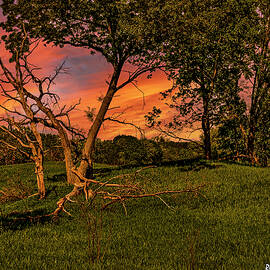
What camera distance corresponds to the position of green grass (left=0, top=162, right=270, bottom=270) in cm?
629

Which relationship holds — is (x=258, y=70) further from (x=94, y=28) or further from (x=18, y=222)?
(x=18, y=222)

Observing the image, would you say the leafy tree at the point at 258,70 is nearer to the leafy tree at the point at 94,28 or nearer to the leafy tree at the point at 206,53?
the leafy tree at the point at 206,53

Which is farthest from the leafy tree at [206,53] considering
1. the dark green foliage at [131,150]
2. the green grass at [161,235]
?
the dark green foliage at [131,150]

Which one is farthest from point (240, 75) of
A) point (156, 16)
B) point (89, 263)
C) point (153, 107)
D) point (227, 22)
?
point (89, 263)

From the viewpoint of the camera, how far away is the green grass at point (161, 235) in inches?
247

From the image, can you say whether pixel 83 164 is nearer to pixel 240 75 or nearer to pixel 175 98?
pixel 175 98

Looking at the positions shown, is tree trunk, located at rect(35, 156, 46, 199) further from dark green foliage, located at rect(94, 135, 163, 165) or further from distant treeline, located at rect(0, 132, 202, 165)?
dark green foliage, located at rect(94, 135, 163, 165)

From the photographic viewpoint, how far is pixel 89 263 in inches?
245

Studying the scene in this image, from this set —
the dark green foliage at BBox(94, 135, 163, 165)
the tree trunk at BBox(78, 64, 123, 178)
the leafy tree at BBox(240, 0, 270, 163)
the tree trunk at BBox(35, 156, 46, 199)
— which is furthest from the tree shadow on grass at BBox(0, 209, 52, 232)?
the dark green foliage at BBox(94, 135, 163, 165)

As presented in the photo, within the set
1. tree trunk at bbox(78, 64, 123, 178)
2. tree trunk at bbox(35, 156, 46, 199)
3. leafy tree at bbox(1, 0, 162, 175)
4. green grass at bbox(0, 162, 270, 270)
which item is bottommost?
green grass at bbox(0, 162, 270, 270)

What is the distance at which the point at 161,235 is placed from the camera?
328 inches

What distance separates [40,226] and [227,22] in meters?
17.5

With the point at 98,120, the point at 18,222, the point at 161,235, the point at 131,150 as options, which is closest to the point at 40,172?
the point at 18,222

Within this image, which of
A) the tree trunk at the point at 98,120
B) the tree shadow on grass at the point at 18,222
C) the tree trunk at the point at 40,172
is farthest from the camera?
the tree trunk at the point at 98,120
